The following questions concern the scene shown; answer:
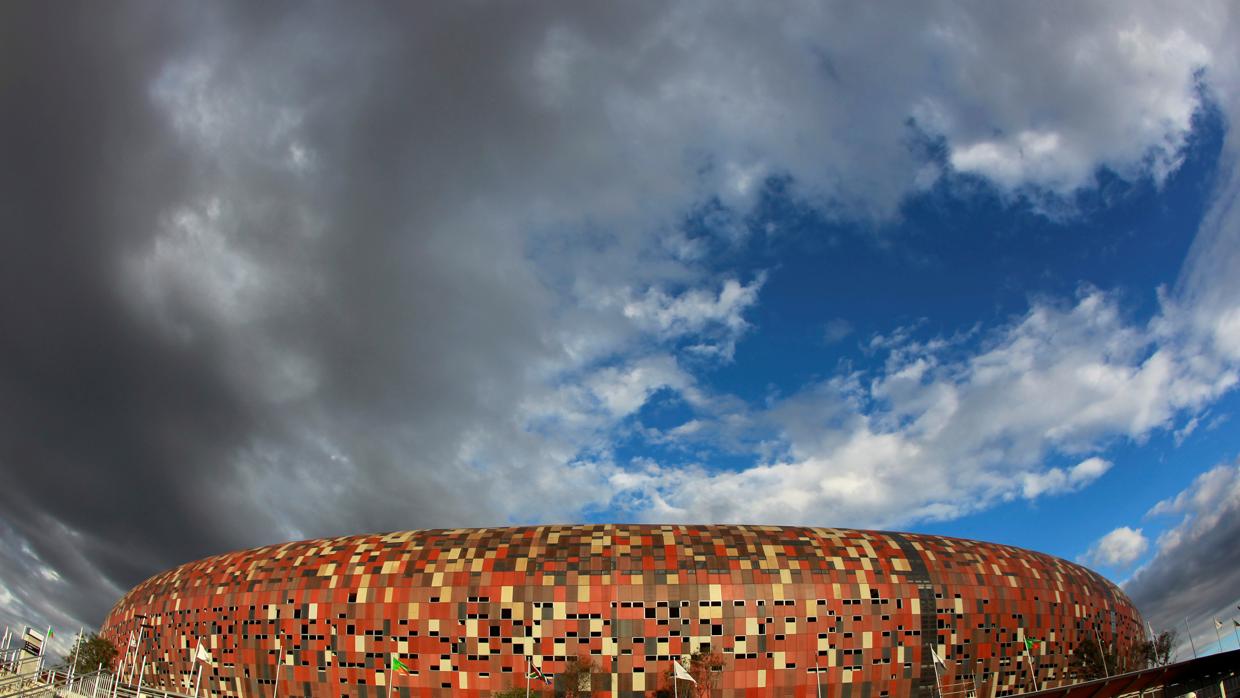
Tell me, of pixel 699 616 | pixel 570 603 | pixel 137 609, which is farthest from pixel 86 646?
pixel 699 616

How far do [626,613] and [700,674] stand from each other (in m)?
9.74

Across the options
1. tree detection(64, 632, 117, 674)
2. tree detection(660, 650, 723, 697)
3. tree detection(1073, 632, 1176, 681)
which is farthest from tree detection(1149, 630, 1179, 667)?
tree detection(64, 632, 117, 674)

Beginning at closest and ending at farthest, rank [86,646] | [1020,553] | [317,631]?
[317,631], [1020,553], [86,646]

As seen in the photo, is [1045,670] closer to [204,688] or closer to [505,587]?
[505,587]

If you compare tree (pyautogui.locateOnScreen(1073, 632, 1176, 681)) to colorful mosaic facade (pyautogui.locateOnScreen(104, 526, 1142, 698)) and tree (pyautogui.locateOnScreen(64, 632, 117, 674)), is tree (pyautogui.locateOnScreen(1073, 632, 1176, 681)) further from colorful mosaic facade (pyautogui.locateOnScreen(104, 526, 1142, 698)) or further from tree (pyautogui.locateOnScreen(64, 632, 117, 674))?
tree (pyautogui.locateOnScreen(64, 632, 117, 674))

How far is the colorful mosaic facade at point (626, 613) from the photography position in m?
79.6

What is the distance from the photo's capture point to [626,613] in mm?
79938

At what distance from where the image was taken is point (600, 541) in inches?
3403

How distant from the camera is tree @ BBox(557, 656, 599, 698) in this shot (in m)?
76.6

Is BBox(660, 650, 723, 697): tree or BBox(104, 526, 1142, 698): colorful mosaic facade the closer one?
BBox(660, 650, 723, 697): tree

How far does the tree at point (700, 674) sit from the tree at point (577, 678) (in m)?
7.97

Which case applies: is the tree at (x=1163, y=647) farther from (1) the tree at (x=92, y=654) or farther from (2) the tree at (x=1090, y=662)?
(1) the tree at (x=92, y=654)

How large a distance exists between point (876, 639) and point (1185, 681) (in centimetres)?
3866

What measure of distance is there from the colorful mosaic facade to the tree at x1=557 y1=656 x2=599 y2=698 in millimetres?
1003
